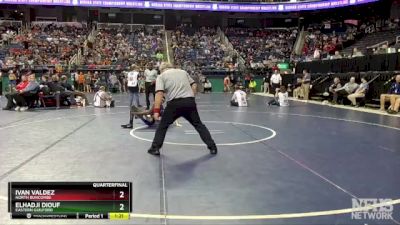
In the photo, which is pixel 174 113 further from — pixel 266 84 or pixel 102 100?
pixel 266 84

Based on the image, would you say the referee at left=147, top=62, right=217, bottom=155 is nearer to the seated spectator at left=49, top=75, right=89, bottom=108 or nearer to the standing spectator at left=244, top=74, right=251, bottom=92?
the seated spectator at left=49, top=75, right=89, bottom=108

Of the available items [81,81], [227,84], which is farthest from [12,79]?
[227,84]

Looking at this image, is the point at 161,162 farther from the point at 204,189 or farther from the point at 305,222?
the point at 305,222

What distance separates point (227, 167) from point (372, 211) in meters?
2.19

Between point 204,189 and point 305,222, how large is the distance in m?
1.32

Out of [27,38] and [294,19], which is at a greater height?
[294,19]

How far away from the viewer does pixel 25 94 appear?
14.6 meters

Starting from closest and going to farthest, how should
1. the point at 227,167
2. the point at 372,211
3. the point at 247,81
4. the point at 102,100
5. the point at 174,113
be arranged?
the point at 372,211 → the point at 227,167 → the point at 174,113 → the point at 102,100 → the point at 247,81

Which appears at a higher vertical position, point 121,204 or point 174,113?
point 174,113

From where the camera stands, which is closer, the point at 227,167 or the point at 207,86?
the point at 227,167

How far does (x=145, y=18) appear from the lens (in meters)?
42.7

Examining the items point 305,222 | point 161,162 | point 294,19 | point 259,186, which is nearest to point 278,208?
point 305,222

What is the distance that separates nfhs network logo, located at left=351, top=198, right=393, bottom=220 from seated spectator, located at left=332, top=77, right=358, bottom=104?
12.6m
